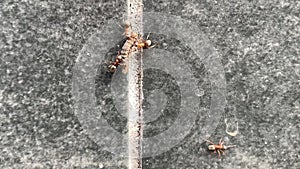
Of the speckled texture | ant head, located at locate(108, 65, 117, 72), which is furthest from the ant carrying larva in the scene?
the speckled texture

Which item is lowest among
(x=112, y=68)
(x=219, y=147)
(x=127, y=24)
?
(x=219, y=147)

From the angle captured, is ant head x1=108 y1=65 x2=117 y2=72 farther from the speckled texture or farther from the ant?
the ant

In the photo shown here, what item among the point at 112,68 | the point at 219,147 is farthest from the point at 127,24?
the point at 219,147

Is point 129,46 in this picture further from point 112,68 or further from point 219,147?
point 219,147

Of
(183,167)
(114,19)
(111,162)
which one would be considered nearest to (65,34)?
(114,19)

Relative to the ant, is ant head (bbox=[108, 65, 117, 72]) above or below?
above

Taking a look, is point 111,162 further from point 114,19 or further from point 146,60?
point 114,19

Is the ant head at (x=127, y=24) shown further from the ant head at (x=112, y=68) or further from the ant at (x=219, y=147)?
the ant at (x=219, y=147)
